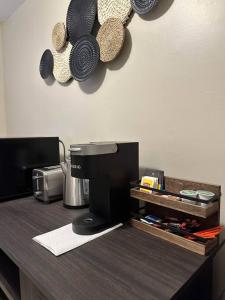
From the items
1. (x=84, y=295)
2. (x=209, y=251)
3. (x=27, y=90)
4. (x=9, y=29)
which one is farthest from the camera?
(x=9, y=29)

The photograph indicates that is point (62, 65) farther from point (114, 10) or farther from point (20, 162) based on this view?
point (20, 162)

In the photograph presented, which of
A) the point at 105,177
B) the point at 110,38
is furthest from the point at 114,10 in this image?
the point at 105,177

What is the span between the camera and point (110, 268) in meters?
0.61

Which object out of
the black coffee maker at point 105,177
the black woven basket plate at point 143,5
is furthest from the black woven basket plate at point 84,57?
the black coffee maker at point 105,177

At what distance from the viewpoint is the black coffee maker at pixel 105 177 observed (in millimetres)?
798

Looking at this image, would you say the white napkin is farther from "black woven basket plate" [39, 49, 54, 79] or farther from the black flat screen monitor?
"black woven basket plate" [39, 49, 54, 79]

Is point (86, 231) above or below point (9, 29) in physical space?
below

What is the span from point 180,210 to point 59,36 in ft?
4.24

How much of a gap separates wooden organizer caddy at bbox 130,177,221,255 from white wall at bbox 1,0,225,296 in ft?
0.18

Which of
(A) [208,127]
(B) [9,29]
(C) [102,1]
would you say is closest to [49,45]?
(C) [102,1]

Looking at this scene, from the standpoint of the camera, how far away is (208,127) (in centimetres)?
83

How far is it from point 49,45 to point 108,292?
62.7 inches

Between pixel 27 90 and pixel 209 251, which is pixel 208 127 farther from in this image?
pixel 27 90

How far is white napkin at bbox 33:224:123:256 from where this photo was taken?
2.33 ft
